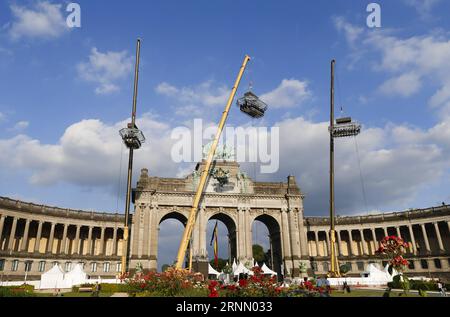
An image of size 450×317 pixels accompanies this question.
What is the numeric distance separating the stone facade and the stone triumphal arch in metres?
0.20

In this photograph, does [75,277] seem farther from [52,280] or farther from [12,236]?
[12,236]

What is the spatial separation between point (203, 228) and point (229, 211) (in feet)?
22.6

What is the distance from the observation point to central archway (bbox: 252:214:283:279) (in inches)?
2803

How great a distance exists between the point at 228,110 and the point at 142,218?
26975 millimetres

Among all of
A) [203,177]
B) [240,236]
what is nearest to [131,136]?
[203,177]

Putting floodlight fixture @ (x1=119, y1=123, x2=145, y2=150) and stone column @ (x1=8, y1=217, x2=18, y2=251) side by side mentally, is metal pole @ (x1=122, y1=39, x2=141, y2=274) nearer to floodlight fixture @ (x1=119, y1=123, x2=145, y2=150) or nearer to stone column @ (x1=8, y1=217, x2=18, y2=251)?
floodlight fixture @ (x1=119, y1=123, x2=145, y2=150)

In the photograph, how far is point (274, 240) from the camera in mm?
74250

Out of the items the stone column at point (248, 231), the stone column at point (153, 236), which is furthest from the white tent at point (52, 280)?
the stone column at point (248, 231)

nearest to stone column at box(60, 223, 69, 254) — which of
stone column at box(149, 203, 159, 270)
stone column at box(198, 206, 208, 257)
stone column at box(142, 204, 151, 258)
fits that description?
stone column at box(142, 204, 151, 258)

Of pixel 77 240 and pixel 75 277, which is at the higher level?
pixel 77 240

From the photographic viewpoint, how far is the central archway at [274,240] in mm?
71188

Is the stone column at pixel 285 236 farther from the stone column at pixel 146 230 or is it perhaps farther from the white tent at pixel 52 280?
the white tent at pixel 52 280
